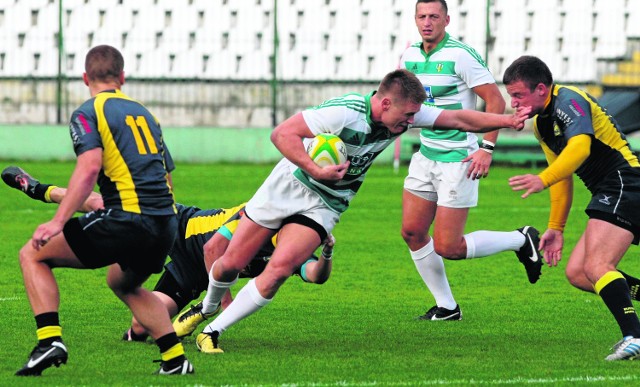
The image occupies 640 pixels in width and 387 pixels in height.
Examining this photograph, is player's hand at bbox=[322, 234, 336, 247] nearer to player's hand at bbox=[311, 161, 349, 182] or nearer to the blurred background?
player's hand at bbox=[311, 161, 349, 182]

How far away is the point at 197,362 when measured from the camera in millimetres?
6570

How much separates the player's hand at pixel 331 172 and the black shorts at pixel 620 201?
5.35 feet

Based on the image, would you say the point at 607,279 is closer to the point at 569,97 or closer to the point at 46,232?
the point at 569,97

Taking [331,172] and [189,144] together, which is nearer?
[331,172]

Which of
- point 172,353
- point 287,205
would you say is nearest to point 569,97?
point 287,205

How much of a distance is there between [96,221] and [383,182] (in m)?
16.1

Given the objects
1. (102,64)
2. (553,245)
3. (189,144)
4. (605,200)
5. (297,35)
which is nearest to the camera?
(102,64)

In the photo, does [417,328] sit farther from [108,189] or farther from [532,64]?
A: [108,189]

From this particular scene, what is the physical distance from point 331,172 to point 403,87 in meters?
0.69

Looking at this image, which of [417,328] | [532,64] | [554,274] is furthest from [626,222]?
[554,274]

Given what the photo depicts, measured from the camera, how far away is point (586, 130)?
6.78 m

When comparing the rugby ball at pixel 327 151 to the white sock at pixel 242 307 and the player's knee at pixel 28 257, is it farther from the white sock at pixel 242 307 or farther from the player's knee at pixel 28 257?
the player's knee at pixel 28 257

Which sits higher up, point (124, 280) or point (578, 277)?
point (124, 280)

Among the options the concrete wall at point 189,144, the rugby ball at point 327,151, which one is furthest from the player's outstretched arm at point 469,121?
the concrete wall at point 189,144
